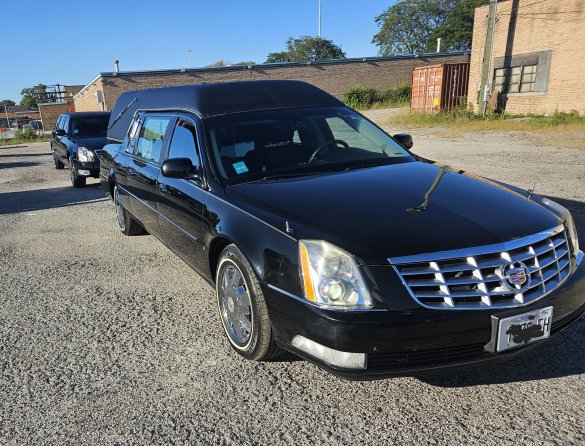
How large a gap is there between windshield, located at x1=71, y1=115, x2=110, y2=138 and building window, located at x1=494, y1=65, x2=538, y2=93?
19464 mm

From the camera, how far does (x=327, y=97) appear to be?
4609 millimetres

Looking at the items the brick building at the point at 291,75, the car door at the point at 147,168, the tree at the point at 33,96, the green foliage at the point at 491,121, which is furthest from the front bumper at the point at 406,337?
the tree at the point at 33,96

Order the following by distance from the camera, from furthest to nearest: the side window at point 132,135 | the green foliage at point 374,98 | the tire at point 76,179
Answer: the green foliage at point 374,98
the tire at point 76,179
the side window at point 132,135

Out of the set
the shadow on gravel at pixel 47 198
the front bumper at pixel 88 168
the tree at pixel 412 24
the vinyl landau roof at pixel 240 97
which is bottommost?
the shadow on gravel at pixel 47 198

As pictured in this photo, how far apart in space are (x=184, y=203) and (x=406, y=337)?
2.21 metres

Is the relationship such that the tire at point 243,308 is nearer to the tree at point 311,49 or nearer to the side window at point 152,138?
the side window at point 152,138

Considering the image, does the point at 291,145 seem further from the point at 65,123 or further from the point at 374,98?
the point at 374,98

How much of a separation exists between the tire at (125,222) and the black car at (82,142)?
13.2ft

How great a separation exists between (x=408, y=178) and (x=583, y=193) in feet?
17.9

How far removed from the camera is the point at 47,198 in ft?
31.6

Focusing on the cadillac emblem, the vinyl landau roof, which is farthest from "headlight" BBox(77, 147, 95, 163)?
the cadillac emblem

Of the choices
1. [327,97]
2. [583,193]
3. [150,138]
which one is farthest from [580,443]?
[583,193]

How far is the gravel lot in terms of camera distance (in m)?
2.41

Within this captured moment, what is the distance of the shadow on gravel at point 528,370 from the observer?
110 inches
